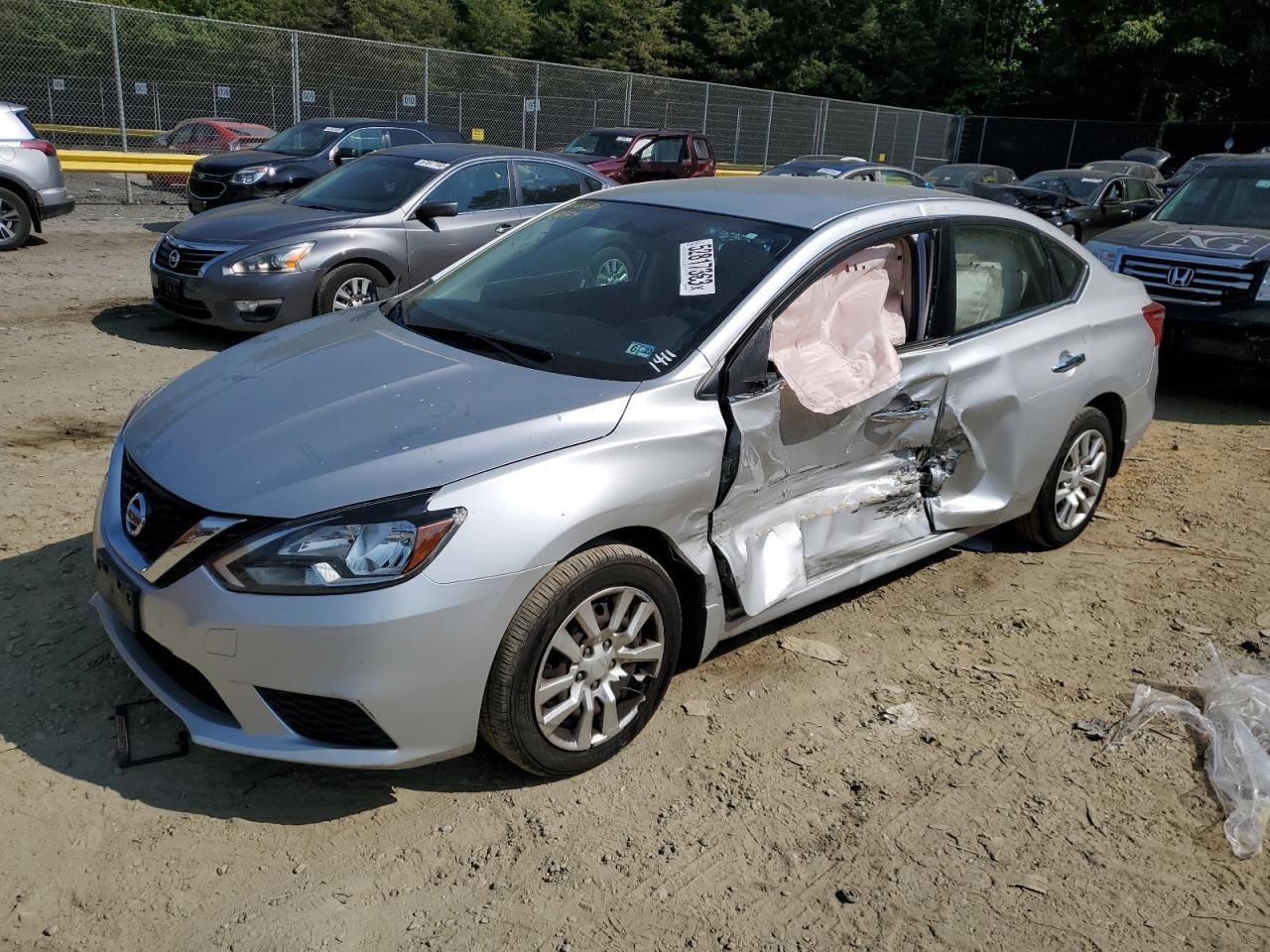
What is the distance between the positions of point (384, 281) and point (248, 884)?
6362 millimetres

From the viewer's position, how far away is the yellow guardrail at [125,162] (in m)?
15.7

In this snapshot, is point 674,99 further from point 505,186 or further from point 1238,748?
point 1238,748

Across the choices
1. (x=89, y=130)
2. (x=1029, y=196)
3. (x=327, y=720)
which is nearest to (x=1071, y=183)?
(x=1029, y=196)

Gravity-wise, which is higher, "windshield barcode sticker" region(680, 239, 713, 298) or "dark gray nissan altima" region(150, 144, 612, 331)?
"windshield barcode sticker" region(680, 239, 713, 298)

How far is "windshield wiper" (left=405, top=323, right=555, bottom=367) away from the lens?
357 cm

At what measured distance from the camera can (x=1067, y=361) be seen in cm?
473

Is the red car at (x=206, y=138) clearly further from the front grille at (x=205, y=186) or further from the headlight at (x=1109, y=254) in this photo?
the headlight at (x=1109, y=254)

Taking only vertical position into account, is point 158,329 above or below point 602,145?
below

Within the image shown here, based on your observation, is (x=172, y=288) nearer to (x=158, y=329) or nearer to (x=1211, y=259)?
(x=158, y=329)

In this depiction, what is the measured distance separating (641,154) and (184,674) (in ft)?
49.9

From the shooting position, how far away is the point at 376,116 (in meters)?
20.9

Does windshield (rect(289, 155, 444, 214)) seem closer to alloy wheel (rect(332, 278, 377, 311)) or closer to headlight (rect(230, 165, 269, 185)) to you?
alloy wheel (rect(332, 278, 377, 311))

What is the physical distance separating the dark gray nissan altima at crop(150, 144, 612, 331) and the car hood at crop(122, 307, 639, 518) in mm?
3763

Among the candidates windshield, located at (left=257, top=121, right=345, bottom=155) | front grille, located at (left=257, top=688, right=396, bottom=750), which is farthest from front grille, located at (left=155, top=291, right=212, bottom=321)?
windshield, located at (left=257, top=121, right=345, bottom=155)
